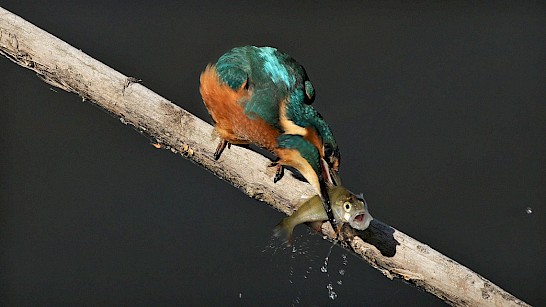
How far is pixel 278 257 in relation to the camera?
216 centimetres

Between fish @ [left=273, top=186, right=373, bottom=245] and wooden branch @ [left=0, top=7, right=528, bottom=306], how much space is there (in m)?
0.09

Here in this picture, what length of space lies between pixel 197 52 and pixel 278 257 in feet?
5.54

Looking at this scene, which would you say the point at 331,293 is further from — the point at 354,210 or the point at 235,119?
the point at 354,210

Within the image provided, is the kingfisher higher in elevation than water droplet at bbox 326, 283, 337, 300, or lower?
higher

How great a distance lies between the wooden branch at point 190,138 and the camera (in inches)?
80.2

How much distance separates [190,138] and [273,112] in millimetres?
241

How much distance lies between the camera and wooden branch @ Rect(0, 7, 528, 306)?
6.68 ft

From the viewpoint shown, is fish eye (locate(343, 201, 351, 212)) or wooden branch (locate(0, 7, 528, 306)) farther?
wooden branch (locate(0, 7, 528, 306))

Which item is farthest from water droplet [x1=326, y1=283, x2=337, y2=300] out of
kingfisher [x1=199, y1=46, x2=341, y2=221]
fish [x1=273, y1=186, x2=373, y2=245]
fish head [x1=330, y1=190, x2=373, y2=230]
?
fish head [x1=330, y1=190, x2=373, y2=230]

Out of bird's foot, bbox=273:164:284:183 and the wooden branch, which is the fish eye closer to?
the wooden branch

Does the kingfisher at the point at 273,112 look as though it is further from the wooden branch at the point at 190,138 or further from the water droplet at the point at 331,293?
the water droplet at the point at 331,293

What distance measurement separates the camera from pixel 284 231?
202 centimetres

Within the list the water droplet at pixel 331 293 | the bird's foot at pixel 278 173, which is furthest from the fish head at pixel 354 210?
the water droplet at pixel 331 293

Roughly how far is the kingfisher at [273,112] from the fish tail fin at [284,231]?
4.5 inches
